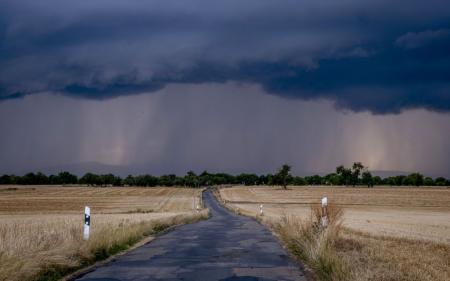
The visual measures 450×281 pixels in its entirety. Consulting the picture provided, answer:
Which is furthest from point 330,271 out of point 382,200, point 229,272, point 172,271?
point 382,200

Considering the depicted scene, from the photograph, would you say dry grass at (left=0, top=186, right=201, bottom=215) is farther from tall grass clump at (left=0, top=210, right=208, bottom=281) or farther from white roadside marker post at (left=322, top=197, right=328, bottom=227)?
white roadside marker post at (left=322, top=197, right=328, bottom=227)

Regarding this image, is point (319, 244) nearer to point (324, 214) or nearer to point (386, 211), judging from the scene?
point (324, 214)

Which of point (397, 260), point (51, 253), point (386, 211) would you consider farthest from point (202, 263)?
point (386, 211)

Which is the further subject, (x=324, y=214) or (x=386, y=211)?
(x=386, y=211)

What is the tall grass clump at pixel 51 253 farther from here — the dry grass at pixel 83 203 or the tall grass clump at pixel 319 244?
the dry grass at pixel 83 203

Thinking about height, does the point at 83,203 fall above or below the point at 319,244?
below

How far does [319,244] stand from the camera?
583 inches

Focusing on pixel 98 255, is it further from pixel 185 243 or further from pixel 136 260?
pixel 185 243

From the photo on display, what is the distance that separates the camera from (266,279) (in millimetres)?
12070

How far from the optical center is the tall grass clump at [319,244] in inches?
470

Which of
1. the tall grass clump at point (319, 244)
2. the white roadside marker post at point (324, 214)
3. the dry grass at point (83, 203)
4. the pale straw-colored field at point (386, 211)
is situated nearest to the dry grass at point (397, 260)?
the tall grass clump at point (319, 244)

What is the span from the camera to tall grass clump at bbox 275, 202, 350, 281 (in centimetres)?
1195

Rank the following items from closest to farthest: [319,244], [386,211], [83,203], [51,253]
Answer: [51,253]
[319,244]
[386,211]
[83,203]

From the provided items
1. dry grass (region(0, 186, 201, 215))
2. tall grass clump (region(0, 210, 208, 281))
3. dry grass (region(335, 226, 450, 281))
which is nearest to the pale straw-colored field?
dry grass (region(335, 226, 450, 281))
